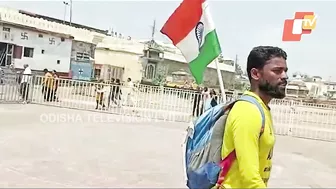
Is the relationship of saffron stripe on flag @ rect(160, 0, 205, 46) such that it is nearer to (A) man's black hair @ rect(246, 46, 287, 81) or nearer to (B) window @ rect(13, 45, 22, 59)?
(A) man's black hair @ rect(246, 46, 287, 81)

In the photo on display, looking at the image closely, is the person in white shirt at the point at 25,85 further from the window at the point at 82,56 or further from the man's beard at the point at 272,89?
the window at the point at 82,56

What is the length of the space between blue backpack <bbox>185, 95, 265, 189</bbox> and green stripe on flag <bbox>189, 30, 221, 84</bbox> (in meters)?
1.19

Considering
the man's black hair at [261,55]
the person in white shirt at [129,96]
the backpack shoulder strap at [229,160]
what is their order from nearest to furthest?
the backpack shoulder strap at [229,160], the man's black hair at [261,55], the person in white shirt at [129,96]

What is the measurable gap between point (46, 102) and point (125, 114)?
3734 mm

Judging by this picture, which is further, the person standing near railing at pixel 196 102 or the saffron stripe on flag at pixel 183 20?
the person standing near railing at pixel 196 102

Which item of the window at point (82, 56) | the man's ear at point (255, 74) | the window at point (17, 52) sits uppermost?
the window at point (82, 56)

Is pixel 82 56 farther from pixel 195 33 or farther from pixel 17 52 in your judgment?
pixel 195 33

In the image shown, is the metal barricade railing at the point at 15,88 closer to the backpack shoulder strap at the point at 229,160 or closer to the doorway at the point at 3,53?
the doorway at the point at 3,53

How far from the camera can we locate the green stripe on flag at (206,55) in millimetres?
3625

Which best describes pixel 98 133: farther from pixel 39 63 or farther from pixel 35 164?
pixel 39 63

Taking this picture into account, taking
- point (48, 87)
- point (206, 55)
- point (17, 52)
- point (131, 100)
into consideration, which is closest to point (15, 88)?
point (48, 87)

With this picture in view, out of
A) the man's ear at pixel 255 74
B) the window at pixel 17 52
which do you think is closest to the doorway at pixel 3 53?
the window at pixel 17 52

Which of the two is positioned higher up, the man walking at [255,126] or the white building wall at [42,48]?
the white building wall at [42,48]

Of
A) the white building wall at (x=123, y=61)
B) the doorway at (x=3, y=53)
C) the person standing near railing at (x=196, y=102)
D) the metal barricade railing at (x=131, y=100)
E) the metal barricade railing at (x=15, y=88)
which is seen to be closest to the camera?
the metal barricade railing at (x=131, y=100)
